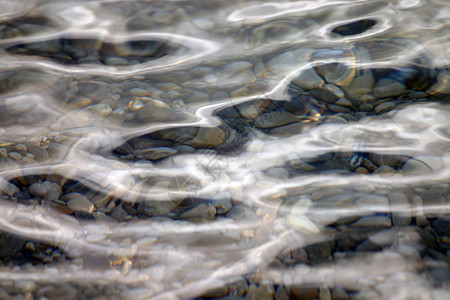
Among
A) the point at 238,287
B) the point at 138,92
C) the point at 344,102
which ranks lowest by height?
the point at 238,287

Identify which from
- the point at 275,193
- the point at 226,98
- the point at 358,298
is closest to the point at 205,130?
the point at 226,98

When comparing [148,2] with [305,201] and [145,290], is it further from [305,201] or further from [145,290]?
[145,290]

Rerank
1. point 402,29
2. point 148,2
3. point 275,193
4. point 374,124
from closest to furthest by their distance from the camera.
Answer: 1. point 275,193
2. point 374,124
3. point 402,29
4. point 148,2

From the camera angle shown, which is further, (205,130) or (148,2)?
(148,2)

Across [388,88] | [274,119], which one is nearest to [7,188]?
[274,119]

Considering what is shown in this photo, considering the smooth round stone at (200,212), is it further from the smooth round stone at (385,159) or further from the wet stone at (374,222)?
the smooth round stone at (385,159)

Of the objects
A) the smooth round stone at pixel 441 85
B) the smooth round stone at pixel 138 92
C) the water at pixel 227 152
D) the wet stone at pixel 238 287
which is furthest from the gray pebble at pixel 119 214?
the smooth round stone at pixel 441 85

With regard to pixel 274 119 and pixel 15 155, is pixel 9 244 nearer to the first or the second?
pixel 15 155
